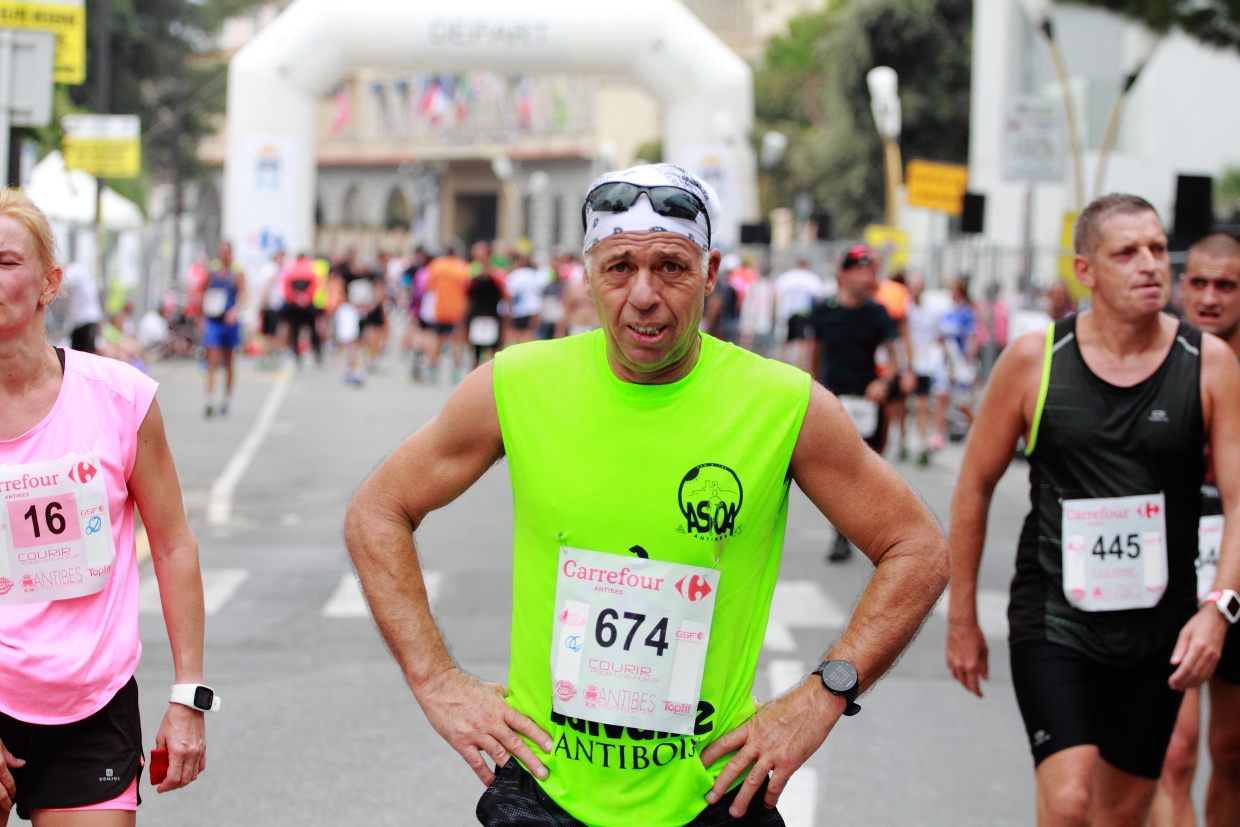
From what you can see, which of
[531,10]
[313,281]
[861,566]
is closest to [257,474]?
[861,566]

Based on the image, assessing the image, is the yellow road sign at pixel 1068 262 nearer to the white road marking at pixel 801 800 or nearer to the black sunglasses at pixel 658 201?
the white road marking at pixel 801 800

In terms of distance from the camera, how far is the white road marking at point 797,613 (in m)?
8.09

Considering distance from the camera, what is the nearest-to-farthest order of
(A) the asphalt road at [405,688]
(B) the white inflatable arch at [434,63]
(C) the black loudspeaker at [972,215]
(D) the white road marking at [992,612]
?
1. (A) the asphalt road at [405,688]
2. (D) the white road marking at [992,612]
3. (C) the black loudspeaker at [972,215]
4. (B) the white inflatable arch at [434,63]

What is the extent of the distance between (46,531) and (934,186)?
19815 millimetres

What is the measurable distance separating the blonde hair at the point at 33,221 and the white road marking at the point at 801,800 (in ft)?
9.41

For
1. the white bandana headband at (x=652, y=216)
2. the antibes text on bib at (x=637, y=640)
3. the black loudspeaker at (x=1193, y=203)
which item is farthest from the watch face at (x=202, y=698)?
the black loudspeaker at (x=1193, y=203)

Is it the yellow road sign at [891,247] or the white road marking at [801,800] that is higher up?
the yellow road sign at [891,247]

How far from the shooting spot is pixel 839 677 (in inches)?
111

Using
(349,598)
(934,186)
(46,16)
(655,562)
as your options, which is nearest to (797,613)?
(349,598)

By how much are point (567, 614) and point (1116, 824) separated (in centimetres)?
201

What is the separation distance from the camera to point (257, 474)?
47.5ft

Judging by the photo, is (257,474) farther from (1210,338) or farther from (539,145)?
(539,145)

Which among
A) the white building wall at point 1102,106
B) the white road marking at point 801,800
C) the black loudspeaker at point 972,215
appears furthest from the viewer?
the white building wall at point 1102,106

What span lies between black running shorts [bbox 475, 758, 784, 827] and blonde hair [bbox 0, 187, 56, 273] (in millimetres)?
1344
